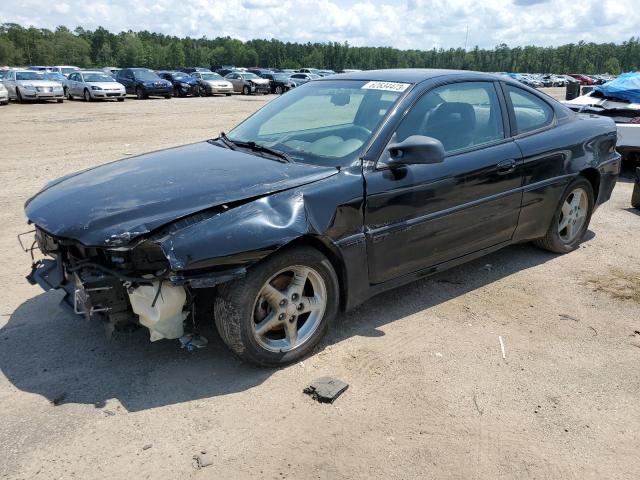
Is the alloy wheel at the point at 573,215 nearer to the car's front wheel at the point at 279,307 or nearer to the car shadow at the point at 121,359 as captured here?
the car shadow at the point at 121,359

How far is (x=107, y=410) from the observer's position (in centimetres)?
292

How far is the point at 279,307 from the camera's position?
129 inches

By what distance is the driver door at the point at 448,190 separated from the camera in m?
3.58

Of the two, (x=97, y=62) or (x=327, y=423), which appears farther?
(x=97, y=62)

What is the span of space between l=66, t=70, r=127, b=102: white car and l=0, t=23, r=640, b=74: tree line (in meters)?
85.1

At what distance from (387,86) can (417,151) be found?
845 mm

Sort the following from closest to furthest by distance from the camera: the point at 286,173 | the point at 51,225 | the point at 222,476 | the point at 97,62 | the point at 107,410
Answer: the point at 222,476
the point at 107,410
the point at 51,225
the point at 286,173
the point at 97,62

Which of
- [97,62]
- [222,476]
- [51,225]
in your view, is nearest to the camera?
[222,476]

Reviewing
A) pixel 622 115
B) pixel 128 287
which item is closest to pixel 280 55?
pixel 622 115

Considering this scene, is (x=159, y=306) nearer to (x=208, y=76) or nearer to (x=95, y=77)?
(x=95, y=77)

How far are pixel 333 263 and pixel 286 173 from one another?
2.09ft

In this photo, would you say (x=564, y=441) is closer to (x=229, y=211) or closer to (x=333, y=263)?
(x=333, y=263)

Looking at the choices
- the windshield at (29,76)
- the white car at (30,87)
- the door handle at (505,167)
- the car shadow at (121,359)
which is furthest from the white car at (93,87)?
the door handle at (505,167)

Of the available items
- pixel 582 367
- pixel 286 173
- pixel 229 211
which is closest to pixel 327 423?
pixel 229 211
